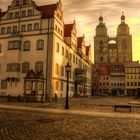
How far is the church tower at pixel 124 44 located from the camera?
427 feet

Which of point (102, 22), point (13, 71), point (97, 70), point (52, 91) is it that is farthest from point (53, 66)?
point (102, 22)

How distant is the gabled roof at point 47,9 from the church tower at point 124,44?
88.6m

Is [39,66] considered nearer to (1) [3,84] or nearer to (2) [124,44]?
(1) [3,84]

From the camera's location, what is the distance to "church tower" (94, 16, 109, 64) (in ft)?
431

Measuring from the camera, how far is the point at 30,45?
43.7m

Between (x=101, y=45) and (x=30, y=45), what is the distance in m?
95.3

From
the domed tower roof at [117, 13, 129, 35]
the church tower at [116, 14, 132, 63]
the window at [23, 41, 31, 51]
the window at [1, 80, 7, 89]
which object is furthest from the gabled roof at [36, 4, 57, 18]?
the domed tower roof at [117, 13, 129, 35]

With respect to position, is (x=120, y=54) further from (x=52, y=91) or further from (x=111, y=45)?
(x=52, y=91)

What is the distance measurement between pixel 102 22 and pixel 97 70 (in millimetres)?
52062

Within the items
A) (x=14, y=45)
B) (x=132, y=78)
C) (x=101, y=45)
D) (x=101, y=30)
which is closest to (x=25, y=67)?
(x=14, y=45)

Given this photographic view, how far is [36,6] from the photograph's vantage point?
45.5 meters

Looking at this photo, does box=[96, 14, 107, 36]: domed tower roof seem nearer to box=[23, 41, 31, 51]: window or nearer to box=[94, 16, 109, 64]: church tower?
box=[94, 16, 109, 64]: church tower

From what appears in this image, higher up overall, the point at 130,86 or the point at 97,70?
the point at 97,70

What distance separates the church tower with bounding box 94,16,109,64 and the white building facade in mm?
86292
